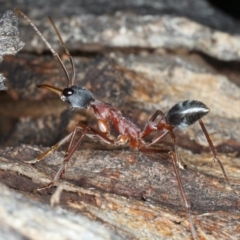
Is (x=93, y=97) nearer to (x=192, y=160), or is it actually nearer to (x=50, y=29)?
(x=192, y=160)

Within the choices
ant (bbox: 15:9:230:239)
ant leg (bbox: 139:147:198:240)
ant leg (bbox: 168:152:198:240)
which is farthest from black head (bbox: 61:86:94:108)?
ant leg (bbox: 168:152:198:240)

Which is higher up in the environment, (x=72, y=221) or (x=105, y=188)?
(x=72, y=221)

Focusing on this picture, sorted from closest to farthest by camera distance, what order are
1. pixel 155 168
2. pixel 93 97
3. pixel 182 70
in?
pixel 155 168 < pixel 93 97 < pixel 182 70

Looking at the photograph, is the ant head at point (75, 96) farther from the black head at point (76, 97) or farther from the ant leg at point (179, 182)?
the ant leg at point (179, 182)

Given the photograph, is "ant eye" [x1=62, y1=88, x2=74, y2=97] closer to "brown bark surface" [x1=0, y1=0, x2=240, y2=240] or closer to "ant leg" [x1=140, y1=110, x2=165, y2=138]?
"brown bark surface" [x1=0, y1=0, x2=240, y2=240]

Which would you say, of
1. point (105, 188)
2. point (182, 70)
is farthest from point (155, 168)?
point (182, 70)

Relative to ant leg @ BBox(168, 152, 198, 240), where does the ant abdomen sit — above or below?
above
